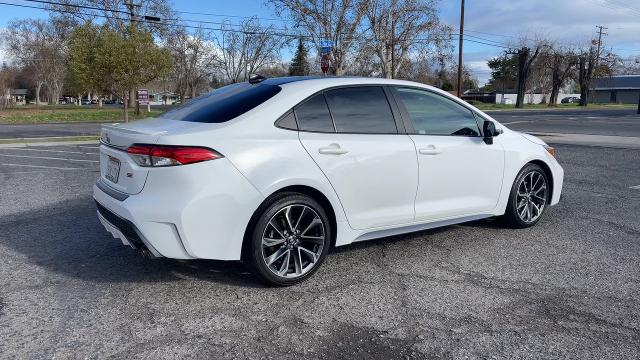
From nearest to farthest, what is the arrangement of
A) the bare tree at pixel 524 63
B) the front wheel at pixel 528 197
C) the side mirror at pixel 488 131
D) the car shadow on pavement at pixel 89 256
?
the car shadow on pavement at pixel 89 256
the side mirror at pixel 488 131
the front wheel at pixel 528 197
the bare tree at pixel 524 63

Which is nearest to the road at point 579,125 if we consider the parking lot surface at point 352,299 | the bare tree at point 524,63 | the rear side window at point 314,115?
the parking lot surface at point 352,299

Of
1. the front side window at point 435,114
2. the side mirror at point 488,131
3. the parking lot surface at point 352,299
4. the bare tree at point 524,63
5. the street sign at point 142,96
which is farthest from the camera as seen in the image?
the bare tree at point 524,63

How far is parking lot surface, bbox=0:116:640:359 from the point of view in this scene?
309 centimetres

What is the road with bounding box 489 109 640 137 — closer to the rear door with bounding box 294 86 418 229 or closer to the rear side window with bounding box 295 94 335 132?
the rear door with bounding box 294 86 418 229

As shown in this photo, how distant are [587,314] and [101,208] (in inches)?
144

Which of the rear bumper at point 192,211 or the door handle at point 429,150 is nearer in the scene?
the rear bumper at point 192,211

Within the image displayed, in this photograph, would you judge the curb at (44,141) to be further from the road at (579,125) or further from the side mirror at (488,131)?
the road at (579,125)

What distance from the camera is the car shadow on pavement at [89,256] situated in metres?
4.19

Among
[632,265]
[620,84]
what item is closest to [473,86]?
[620,84]

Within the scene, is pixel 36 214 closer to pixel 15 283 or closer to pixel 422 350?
pixel 15 283

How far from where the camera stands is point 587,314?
11.6 feet

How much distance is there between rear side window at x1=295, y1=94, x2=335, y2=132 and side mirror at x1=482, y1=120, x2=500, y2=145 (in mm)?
1732

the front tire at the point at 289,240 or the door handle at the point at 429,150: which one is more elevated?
the door handle at the point at 429,150

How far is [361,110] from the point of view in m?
4.38
